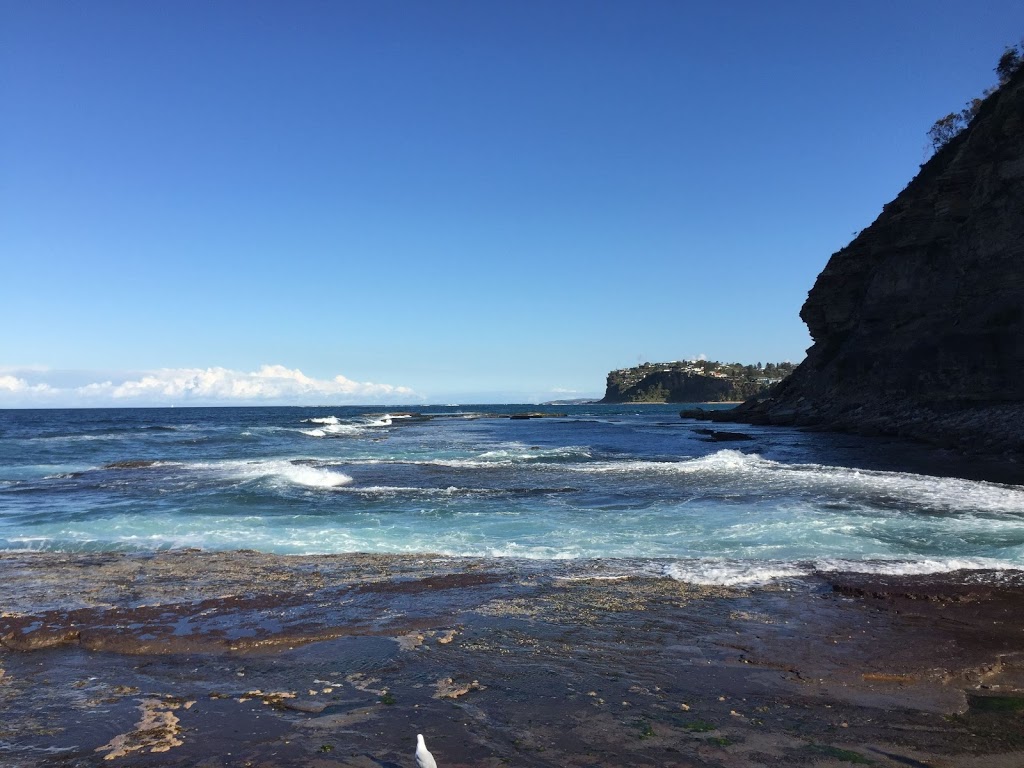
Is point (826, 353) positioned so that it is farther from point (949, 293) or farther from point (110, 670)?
point (110, 670)

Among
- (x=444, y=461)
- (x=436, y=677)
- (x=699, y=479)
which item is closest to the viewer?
(x=436, y=677)

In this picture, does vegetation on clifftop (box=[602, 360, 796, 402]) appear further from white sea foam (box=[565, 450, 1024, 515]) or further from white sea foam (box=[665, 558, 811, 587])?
white sea foam (box=[665, 558, 811, 587])

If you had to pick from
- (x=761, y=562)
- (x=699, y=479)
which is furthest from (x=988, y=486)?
(x=761, y=562)

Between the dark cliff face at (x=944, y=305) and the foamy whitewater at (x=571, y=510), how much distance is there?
5469 mm

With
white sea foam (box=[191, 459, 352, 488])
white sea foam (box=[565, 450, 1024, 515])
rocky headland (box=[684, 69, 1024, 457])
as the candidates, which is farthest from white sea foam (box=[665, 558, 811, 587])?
rocky headland (box=[684, 69, 1024, 457])

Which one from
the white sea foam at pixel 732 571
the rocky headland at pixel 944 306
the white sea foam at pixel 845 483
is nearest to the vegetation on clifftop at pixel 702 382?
the rocky headland at pixel 944 306

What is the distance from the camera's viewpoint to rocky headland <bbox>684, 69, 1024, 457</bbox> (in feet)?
90.8

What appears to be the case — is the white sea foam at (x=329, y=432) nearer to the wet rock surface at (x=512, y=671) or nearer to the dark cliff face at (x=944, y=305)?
the dark cliff face at (x=944, y=305)

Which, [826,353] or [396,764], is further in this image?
[826,353]

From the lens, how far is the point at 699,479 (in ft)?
64.0

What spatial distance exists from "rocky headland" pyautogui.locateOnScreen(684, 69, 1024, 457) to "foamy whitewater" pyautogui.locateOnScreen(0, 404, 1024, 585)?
5.33m

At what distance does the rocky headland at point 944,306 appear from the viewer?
27.7 m

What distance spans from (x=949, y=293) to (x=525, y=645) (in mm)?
35592

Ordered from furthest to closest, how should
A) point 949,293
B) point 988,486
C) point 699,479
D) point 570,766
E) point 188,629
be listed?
point 949,293 → point 699,479 → point 988,486 → point 188,629 → point 570,766
